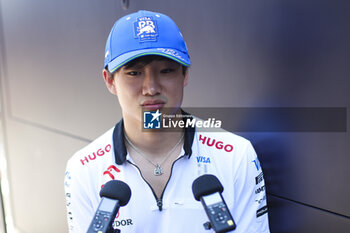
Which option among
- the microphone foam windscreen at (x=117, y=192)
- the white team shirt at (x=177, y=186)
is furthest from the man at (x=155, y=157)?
the microphone foam windscreen at (x=117, y=192)

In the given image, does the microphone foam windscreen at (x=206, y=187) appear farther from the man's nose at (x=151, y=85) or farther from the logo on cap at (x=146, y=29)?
the logo on cap at (x=146, y=29)

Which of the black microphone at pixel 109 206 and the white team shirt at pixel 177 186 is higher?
the black microphone at pixel 109 206

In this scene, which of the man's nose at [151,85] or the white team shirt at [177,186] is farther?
the white team shirt at [177,186]

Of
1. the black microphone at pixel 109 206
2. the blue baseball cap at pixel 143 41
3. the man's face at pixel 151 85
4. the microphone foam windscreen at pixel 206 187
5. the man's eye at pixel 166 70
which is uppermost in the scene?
the blue baseball cap at pixel 143 41

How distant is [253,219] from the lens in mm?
1520

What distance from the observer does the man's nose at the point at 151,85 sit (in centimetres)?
141

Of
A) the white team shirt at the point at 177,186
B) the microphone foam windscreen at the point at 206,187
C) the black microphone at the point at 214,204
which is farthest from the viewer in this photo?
the white team shirt at the point at 177,186

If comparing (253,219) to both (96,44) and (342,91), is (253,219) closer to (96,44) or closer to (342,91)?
(342,91)

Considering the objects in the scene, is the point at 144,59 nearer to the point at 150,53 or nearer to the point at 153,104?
the point at 150,53

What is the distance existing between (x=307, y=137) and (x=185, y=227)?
68 cm

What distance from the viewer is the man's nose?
55.5 inches

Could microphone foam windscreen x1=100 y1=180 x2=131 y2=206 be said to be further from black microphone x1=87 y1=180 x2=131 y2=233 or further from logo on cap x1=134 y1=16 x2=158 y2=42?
logo on cap x1=134 y1=16 x2=158 y2=42

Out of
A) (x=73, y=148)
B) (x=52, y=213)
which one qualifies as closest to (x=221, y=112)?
(x=73, y=148)

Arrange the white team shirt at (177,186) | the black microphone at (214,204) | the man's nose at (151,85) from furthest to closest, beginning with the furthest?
the white team shirt at (177,186)
the man's nose at (151,85)
the black microphone at (214,204)
